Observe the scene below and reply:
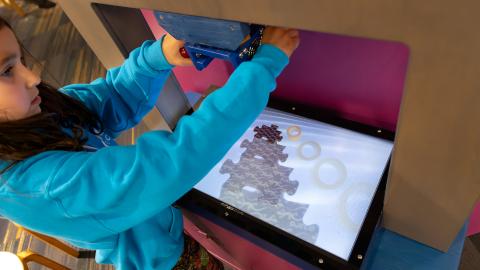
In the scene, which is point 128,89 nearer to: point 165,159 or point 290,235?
point 165,159

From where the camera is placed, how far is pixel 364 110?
2.51ft

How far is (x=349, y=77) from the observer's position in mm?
712

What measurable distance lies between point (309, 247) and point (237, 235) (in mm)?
216

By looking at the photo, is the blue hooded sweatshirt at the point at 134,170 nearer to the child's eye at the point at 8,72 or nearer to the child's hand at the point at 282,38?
the child's hand at the point at 282,38

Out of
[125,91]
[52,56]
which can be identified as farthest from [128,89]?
[52,56]

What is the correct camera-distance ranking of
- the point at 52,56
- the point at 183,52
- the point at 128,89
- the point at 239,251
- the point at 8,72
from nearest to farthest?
the point at 8,72, the point at 183,52, the point at 128,89, the point at 239,251, the point at 52,56

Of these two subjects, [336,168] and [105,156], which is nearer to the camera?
[105,156]

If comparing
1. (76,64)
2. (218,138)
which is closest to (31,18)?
(76,64)

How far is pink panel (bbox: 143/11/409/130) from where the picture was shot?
2.08ft

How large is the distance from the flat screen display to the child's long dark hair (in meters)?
0.32

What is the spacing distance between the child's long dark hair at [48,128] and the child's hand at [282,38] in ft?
1.27

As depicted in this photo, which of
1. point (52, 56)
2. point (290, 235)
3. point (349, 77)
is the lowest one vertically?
point (290, 235)

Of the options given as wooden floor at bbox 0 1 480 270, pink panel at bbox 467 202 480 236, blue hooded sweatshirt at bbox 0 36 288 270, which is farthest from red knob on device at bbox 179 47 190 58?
wooden floor at bbox 0 1 480 270

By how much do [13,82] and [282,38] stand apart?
42cm
